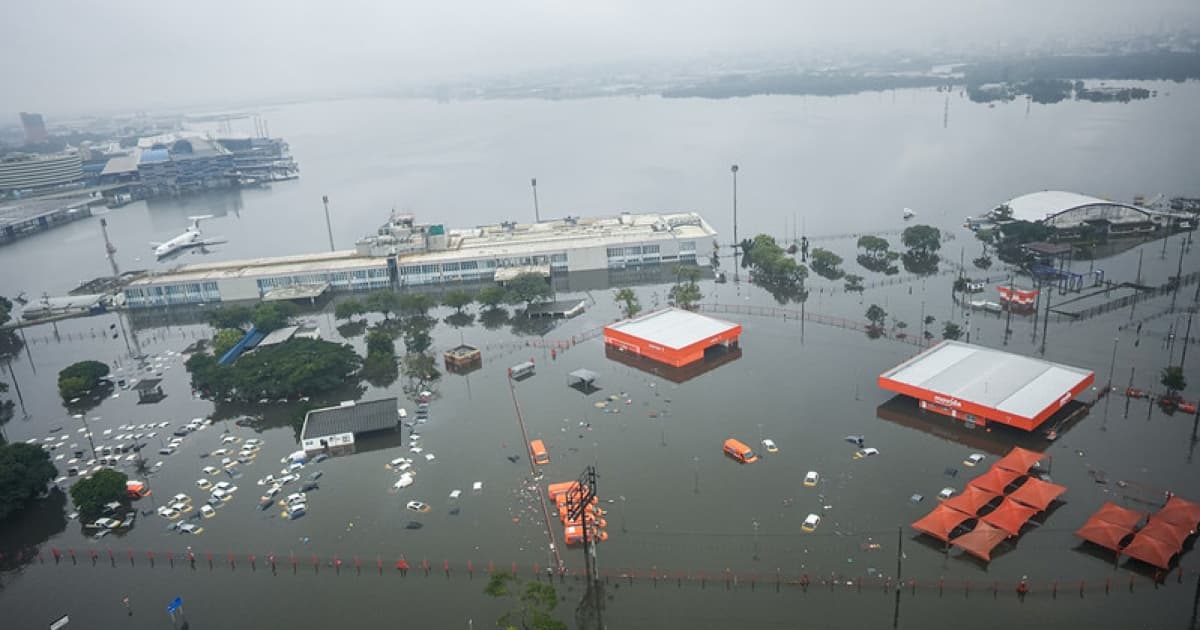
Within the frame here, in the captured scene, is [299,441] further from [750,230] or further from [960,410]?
[750,230]

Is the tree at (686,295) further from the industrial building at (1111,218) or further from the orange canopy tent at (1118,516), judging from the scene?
the industrial building at (1111,218)

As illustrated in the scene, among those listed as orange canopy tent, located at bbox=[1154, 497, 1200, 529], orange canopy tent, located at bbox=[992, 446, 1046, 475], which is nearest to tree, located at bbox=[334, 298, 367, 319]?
orange canopy tent, located at bbox=[992, 446, 1046, 475]

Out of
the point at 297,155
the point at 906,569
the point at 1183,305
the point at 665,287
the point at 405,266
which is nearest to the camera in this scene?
the point at 906,569

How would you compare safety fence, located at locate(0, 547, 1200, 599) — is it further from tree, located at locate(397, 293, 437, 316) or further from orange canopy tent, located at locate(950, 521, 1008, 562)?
tree, located at locate(397, 293, 437, 316)

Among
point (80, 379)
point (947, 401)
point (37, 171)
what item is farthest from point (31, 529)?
point (37, 171)

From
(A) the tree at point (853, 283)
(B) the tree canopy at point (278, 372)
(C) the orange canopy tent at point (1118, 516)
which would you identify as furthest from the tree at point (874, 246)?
(B) the tree canopy at point (278, 372)

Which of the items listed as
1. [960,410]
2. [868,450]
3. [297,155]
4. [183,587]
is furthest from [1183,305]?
[297,155]

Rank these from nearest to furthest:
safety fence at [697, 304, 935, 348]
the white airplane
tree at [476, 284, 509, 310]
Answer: safety fence at [697, 304, 935, 348] → tree at [476, 284, 509, 310] → the white airplane
